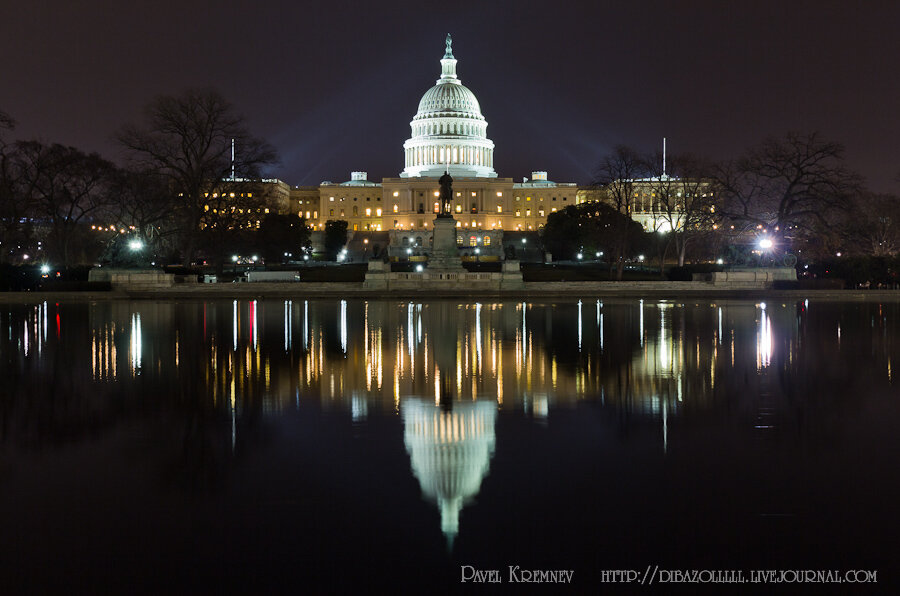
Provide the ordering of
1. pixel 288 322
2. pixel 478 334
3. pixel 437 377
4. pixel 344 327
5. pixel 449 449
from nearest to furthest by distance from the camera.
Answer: pixel 449 449, pixel 437 377, pixel 478 334, pixel 344 327, pixel 288 322

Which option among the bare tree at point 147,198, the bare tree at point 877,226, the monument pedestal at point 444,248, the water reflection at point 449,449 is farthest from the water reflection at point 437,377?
the bare tree at point 877,226

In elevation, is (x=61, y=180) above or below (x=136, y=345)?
above

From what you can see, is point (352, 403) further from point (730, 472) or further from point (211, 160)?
point (211, 160)

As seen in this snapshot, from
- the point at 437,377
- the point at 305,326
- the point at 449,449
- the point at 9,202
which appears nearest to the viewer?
the point at 449,449

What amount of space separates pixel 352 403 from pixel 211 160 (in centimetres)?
4307

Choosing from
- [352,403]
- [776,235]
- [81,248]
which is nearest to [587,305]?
[776,235]

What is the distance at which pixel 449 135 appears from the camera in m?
140

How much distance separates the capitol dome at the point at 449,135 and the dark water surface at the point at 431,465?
125 m

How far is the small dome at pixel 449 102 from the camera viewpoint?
141 metres

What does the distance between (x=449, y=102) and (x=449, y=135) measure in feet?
17.0

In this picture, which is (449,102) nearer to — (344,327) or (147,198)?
(147,198)

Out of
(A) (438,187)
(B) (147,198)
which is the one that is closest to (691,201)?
(B) (147,198)

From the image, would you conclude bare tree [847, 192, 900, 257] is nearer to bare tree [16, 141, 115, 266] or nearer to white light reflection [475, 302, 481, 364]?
white light reflection [475, 302, 481, 364]

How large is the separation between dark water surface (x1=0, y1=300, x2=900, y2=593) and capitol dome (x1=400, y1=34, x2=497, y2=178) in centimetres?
12487
